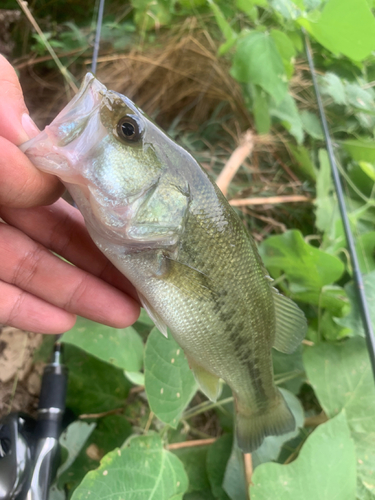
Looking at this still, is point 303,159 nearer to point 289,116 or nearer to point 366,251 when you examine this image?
point 289,116

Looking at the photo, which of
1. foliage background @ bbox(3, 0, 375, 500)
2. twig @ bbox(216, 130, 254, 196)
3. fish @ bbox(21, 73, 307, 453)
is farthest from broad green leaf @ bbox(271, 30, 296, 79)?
fish @ bbox(21, 73, 307, 453)

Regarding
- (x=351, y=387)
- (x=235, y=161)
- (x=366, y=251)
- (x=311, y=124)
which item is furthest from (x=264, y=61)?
(x=351, y=387)

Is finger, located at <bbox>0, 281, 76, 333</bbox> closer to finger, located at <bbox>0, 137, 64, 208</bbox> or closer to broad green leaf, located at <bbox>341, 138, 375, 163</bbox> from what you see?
finger, located at <bbox>0, 137, 64, 208</bbox>

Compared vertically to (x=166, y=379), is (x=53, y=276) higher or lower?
higher

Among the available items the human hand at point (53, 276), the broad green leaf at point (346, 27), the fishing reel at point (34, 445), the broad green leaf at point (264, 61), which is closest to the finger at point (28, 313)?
the human hand at point (53, 276)

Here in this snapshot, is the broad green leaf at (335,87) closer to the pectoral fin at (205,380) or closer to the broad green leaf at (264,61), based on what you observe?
the broad green leaf at (264,61)

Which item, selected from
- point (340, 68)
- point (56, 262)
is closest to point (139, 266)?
point (56, 262)

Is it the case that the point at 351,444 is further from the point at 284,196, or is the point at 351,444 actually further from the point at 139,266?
the point at 284,196
